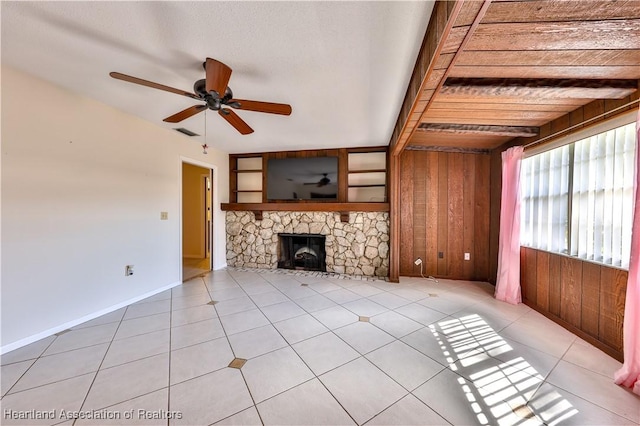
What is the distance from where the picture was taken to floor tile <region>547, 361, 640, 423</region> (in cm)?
138

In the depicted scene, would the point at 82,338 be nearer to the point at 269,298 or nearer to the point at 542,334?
the point at 269,298

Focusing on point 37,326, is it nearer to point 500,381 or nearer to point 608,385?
point 500,381

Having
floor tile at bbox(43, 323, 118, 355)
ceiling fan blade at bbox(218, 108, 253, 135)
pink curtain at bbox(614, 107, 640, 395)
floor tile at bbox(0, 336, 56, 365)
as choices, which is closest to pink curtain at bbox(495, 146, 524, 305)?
pink curtain at bbox(614, 107, 640, 395)

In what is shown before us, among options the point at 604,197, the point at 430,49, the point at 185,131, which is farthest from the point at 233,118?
the point at 604,197

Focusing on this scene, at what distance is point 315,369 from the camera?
1687 mm

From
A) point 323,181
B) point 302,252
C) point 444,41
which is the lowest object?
point 302,252

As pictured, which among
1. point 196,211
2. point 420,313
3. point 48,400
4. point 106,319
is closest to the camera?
point 48,400

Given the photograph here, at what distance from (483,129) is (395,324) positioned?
2544 millimetres

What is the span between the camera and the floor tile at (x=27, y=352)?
5.82ft

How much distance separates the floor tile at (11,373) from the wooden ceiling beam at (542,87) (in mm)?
3785

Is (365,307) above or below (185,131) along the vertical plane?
below

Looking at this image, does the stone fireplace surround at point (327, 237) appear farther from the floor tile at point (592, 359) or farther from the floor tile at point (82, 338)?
the floor tile at point (82, 338)

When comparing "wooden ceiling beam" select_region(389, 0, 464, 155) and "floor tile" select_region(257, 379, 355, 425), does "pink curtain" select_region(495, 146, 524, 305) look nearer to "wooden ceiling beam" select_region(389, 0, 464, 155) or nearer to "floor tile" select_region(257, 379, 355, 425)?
"wooden ceiling beam" select_region(389, 0, 464, 155)

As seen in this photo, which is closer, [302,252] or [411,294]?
[411,294]
